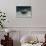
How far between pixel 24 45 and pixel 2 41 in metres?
0.61

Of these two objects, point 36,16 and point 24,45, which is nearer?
point 24,45

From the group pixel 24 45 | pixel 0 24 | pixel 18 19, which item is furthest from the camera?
pixel 18 19

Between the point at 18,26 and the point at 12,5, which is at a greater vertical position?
the point at 12,5

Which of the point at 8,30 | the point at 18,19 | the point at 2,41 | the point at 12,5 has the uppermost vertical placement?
the point at 12,5

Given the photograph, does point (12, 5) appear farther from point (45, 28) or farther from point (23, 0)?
point (45, 28)

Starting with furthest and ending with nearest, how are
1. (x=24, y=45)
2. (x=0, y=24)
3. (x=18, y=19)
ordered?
(x=18, y=19), (x=0, y=24), (x=24, y=45)

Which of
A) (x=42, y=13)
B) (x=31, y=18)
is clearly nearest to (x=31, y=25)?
(x=31, y=18)

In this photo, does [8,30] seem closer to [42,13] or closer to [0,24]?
[0,24]

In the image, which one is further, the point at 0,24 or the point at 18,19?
the point at 18,19

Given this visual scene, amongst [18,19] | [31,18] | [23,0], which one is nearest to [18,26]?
[18,19]

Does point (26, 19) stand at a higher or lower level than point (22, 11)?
lower

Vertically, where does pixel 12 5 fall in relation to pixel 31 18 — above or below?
above

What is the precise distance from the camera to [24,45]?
2.57 metres

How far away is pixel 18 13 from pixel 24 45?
2.82 feet
